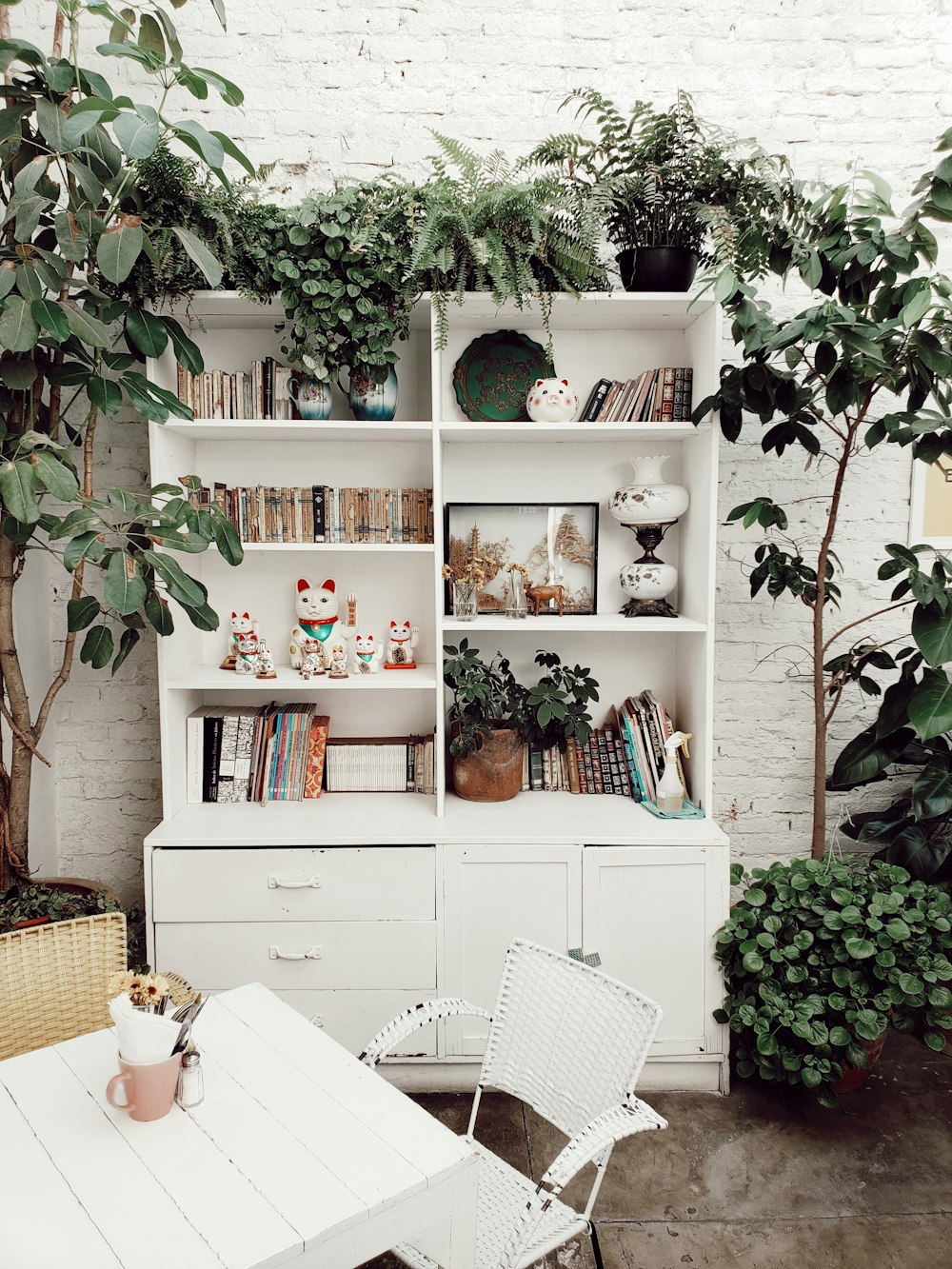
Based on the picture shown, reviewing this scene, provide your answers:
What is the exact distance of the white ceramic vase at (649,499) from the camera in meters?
2.62

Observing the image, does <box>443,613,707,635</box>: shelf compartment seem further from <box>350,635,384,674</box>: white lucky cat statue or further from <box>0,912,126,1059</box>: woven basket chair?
<box>0,912,126,1059</box>: woven basket chair

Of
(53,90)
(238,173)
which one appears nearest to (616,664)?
(238,173)

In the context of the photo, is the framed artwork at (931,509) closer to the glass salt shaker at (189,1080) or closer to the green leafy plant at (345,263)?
the green leafy plant at (345,263)

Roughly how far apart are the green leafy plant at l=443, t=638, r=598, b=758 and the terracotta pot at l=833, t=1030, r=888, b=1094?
116 centimetres

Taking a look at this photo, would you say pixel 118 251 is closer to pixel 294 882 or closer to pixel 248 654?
pixel 248 654

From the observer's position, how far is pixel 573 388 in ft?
9.11

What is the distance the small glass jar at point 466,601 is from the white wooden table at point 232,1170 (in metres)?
1.39

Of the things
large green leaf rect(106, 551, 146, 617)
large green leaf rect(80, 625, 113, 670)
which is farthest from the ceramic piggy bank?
large green leaf rect(80, 625, 113, 670)

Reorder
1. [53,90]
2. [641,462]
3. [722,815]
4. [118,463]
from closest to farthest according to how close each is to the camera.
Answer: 1. [53,90]
2. [641,462]
3. [118,463]
4. [722,815]

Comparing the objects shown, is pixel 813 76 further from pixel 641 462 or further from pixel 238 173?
pixel 238 173

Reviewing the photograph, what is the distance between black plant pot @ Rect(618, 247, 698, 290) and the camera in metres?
2.44

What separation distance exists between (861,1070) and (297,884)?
5.59 ft

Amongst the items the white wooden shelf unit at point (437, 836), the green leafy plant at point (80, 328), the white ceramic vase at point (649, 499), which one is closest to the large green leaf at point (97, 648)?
the green leafy plant at point (80, 328)

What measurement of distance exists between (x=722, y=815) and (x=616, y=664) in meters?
0.68
